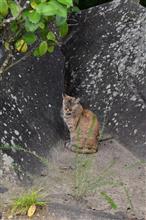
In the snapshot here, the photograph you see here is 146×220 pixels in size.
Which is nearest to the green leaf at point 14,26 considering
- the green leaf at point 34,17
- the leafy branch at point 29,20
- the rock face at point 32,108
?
the leafy branch at point 29,20

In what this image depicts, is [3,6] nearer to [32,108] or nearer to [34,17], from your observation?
[34,17]

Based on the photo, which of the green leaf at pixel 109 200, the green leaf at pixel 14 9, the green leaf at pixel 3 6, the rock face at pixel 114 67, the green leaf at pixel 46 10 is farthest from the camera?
the rock face at pixel 114 67

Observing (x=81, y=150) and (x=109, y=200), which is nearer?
(x=109, y=200)

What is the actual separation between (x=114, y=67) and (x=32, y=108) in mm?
1085

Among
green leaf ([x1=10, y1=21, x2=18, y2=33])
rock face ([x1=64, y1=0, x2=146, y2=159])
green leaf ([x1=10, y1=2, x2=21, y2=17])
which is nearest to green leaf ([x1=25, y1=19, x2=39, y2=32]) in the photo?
green leaf ([x1=10, y1=2, x2=21, y2=17])

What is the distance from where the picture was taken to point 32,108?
504 centimetres

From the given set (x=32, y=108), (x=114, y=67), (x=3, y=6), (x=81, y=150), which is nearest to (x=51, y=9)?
(x=3, y=6)

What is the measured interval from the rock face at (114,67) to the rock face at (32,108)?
29 centimetres

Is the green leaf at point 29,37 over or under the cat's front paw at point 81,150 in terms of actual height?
over

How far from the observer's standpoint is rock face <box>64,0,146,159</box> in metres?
5.29

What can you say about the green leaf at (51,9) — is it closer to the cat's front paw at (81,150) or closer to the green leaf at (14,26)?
the green leaf at (14,26)

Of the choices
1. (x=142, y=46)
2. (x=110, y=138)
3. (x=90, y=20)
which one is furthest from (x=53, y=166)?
(x=90, y=20)

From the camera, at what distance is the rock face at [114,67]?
529 centimetres

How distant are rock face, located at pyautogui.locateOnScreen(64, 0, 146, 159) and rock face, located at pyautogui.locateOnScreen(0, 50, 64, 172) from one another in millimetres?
292
